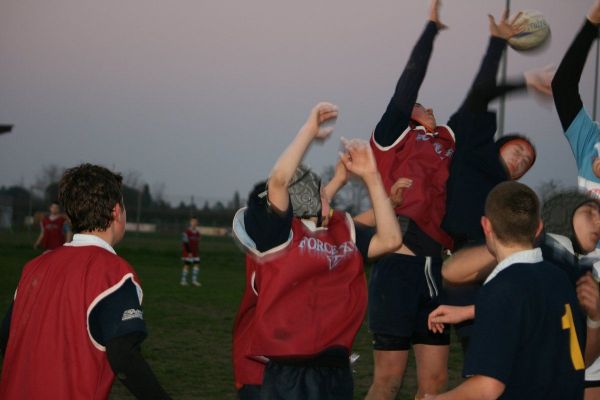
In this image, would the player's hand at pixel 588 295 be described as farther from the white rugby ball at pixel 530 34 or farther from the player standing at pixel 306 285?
the white rugby ball at pixel 530 34

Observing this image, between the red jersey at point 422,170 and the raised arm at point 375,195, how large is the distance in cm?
107

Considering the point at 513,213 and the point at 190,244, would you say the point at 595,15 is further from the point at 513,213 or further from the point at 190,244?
the point at 190,244

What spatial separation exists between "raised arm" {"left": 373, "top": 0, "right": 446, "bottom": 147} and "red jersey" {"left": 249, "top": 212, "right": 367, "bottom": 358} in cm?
139

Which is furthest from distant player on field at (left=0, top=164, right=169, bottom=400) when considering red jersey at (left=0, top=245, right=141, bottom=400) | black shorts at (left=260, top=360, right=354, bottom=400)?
black shorts at (left=260, top=360, right=354, bottom=400)

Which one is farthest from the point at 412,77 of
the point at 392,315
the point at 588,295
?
the point at 588,295

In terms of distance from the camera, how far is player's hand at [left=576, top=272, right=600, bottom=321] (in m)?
3.98

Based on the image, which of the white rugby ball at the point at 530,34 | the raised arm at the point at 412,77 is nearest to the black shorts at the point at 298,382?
the raised arm at the point at 412,77

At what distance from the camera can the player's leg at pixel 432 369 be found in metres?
5.66

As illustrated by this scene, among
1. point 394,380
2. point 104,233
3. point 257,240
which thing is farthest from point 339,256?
point 394,380

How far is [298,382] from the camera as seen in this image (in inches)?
170

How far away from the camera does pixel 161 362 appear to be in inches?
391

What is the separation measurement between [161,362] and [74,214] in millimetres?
6341

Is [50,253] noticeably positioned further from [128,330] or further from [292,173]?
[292,173]

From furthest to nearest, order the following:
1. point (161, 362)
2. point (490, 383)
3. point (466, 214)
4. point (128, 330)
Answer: point (161, 362) → point (466, 214) → point (128, 330) → point (490, 383)
